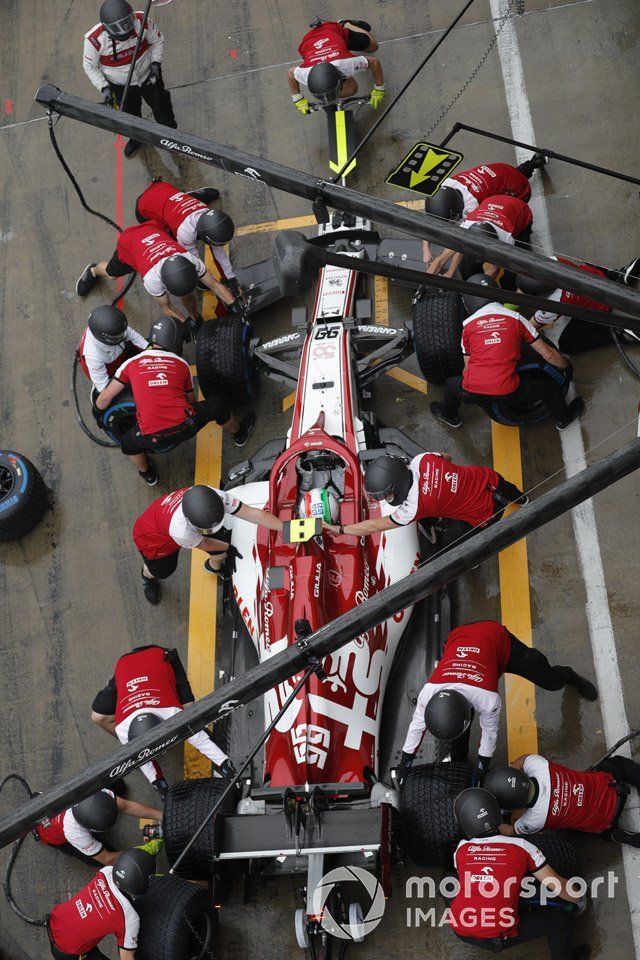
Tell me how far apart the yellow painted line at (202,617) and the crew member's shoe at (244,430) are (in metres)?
0.19

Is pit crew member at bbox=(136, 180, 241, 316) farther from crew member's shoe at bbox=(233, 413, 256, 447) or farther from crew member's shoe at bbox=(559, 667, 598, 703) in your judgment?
crew member's shoe at bbox=(559, 667, 598, 703)

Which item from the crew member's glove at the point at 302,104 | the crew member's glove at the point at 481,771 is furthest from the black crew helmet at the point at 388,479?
the crew member's glove at the point at 302,104

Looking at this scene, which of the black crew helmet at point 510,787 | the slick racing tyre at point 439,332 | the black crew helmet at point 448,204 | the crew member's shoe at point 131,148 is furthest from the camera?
the crew member's shoe at point 131,148

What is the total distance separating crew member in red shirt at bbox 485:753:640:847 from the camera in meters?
6.71

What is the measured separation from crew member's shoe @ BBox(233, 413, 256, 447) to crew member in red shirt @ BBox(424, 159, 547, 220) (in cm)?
237

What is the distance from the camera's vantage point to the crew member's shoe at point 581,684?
776 centimetres

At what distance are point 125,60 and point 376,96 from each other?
101 inches

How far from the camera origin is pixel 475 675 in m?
7.07

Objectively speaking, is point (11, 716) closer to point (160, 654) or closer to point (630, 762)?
point (160, 654)

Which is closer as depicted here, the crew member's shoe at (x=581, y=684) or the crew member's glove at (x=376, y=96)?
the crew member's shoe at (x=581, y=684)

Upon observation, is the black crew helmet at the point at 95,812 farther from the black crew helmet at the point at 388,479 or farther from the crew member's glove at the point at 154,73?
the crew member's glove at the point at 154,73

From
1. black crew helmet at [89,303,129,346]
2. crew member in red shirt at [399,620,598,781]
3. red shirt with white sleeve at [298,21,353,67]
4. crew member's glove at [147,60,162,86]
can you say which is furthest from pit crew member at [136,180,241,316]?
crew member in red shirt at [399,620,598,781]

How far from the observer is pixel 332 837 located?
260 inches

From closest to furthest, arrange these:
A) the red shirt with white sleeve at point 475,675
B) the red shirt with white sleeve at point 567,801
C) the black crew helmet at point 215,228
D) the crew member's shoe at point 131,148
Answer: the red shirt with white sleeve at point 567,801
the red shirt with white sleeve at point 475,675
the black crew helmet at point 215,228
the crew member's shoe at point 131,148
